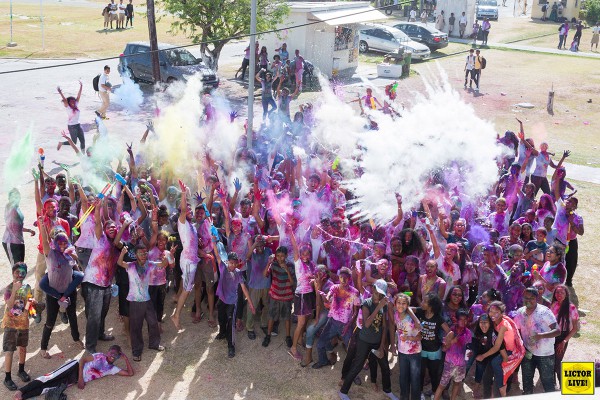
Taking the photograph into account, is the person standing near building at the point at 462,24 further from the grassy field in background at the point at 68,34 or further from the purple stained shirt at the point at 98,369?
the purple stained shirt at the point at 98,369

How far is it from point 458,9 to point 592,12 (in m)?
12.9

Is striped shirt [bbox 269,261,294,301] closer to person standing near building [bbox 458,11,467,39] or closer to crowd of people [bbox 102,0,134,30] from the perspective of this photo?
crowd of people [bbox 102,0,134,30]

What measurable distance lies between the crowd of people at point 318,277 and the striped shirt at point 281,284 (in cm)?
1

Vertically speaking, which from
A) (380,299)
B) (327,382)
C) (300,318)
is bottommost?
(327,382)

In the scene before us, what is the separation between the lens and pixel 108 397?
6809 mm

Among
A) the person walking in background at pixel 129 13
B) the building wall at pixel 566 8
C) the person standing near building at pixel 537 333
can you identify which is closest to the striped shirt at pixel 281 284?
the person standing near building at pixel 537 333

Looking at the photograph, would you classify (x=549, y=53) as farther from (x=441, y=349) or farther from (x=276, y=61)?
(x=441, y=349)

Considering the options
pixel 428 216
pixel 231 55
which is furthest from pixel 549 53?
pixel 428 216

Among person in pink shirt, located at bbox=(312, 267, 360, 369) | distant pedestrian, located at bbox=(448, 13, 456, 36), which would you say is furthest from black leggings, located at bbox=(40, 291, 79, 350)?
distant pedestrian, located at bbox=(448, 13, 456, 36)

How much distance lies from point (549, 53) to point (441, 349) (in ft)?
97.5

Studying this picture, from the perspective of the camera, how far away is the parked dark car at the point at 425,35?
31.4 metres

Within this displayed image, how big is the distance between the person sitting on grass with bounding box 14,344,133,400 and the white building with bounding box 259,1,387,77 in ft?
59.6

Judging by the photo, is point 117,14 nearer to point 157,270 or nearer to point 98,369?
point 157,270

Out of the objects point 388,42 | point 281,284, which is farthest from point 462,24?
point 281,284
